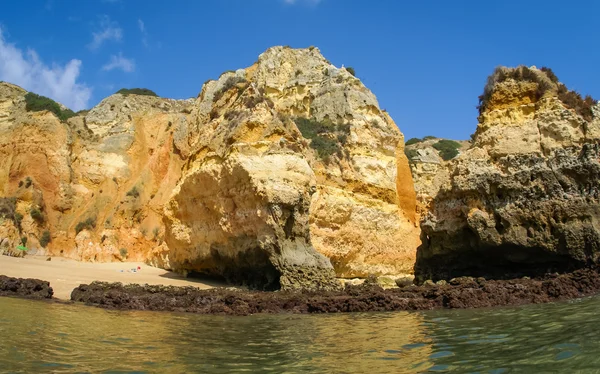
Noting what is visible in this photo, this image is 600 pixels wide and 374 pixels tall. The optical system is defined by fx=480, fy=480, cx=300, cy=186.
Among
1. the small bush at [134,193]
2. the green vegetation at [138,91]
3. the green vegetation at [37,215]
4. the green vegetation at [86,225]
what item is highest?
the green vegetation at [138,91]

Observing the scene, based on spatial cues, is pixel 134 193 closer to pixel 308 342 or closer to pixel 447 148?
pixel 308 342

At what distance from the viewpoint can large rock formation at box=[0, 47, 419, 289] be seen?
16.2 metres

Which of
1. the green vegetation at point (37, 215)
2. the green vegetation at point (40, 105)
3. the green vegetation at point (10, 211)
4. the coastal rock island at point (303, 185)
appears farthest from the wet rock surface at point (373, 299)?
the green vegetation at point (40, 105)

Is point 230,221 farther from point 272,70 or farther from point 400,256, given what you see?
point 272,70

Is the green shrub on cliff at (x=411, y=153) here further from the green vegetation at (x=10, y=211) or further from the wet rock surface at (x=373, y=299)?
the green vegetation at (x=10, y=211)

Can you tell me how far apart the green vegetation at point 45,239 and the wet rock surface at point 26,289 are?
17.0 m

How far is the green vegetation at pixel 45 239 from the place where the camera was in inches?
1089

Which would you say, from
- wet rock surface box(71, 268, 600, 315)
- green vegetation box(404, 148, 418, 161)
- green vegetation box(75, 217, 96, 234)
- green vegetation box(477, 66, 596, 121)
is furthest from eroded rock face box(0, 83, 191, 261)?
green vegetation box(477, 66, 596, 121)

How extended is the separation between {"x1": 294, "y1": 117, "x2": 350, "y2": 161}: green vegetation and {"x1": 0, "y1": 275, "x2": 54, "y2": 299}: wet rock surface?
14266mm

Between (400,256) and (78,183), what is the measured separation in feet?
70.0

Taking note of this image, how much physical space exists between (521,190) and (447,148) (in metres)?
39.1

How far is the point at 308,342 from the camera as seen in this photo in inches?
268

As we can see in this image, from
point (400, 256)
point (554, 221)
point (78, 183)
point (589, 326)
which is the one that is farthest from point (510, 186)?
point (78, 183)

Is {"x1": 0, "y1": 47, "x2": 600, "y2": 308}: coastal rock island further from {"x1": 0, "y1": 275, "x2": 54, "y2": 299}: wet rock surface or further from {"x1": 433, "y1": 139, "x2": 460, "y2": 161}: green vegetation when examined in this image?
{"x1": 433, "y1": 139, "x2": 460, "y2": 161}: green vegetation
